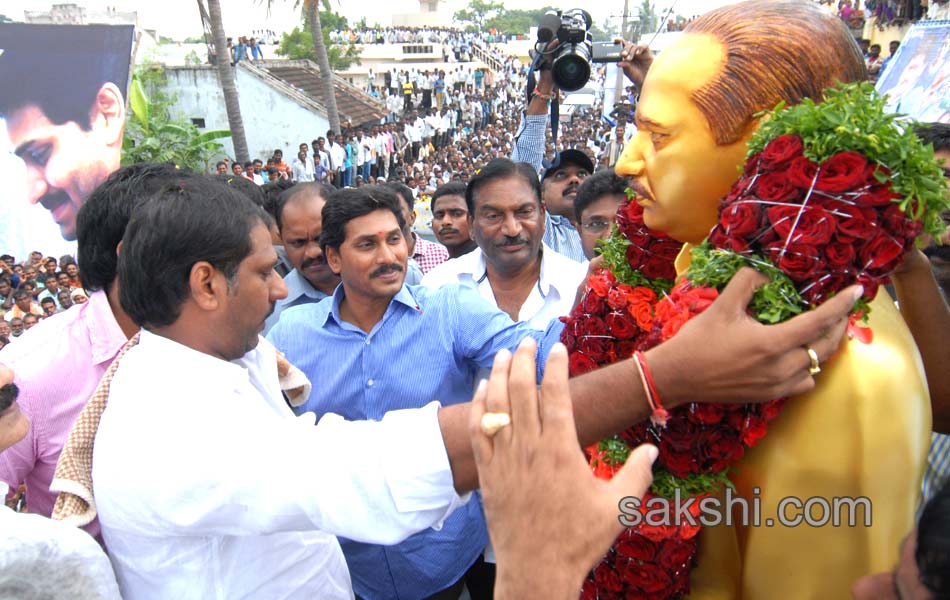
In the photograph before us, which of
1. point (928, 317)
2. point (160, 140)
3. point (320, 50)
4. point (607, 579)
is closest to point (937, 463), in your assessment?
point (928, 317)

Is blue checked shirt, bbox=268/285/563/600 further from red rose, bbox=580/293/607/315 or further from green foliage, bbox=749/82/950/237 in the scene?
green foliage, bbox=749/82/950/237

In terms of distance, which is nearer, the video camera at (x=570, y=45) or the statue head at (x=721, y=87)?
the statue head at (x=721, y=87)

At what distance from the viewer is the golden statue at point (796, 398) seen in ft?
4.66

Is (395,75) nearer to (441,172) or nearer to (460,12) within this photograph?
(441,172)

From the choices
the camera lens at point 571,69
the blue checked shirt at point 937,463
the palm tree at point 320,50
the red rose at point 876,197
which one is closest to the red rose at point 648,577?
the red rose at point 876,197

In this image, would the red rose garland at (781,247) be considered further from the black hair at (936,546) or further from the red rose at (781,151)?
the black hair at (936,546)

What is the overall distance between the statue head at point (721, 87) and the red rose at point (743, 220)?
0.63 feet

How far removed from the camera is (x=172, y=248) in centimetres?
175

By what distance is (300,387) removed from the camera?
243 centimetres

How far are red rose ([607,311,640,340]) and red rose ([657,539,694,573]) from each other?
61 cm

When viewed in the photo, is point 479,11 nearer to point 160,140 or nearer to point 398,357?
point 160,140

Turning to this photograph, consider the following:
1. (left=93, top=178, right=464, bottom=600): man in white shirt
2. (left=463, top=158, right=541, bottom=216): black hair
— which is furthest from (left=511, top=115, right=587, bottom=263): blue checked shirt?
(left=93, top=178, right=464, bottom=600): man in white shirt

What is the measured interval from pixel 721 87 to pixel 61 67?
46.9ft

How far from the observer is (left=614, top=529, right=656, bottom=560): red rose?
1.74 m
